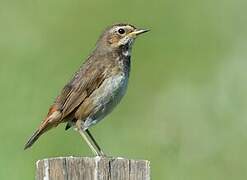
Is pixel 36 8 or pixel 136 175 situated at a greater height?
pixel 36 8

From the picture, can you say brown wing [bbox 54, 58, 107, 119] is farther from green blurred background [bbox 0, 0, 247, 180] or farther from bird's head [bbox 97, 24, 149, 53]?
green blurred background [bbox 0, 0, 247, 180]

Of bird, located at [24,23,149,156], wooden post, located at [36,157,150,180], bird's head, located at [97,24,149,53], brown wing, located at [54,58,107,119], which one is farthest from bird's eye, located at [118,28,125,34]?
wooden post, located at [36,157,150,180]

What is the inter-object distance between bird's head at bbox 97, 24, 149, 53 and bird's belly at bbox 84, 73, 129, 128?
0.49m

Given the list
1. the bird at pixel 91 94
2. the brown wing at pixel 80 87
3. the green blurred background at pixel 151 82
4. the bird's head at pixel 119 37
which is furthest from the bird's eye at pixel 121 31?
the green blurred background at pixel 151 82

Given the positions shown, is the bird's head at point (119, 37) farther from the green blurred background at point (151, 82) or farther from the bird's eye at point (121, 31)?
the green blurred background at point (151, 82)

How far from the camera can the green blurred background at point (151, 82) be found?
12727 mm

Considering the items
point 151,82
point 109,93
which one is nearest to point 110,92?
point 109,93

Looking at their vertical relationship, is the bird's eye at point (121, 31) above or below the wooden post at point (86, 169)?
above

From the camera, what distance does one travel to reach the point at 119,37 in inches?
439

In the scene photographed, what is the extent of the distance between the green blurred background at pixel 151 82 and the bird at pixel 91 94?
53.3 inches

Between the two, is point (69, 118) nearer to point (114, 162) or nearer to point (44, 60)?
point (114, 162)

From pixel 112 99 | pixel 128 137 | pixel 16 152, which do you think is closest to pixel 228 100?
pixel 128 137

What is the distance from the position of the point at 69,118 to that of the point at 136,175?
2955 millimetres

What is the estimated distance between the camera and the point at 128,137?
13.5 m
